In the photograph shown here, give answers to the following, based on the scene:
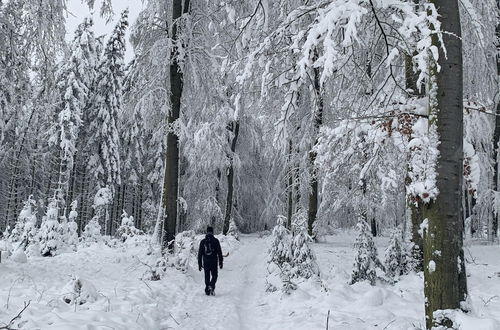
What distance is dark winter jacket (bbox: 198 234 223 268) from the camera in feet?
30.8

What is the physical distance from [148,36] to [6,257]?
295 inches

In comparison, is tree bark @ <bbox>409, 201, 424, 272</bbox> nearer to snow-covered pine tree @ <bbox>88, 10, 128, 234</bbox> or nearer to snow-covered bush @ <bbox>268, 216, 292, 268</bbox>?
snow-covered bush @ <bbox>268, 216, 292, 268</bbox>

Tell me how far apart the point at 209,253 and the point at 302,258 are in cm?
221

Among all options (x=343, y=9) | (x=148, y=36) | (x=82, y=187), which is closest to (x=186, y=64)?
(x=148, y=36)

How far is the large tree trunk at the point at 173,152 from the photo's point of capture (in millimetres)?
11914

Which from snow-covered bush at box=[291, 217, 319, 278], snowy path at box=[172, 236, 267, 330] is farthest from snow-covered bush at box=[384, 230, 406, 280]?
snowy path at box=[172, 236, 267, 330]

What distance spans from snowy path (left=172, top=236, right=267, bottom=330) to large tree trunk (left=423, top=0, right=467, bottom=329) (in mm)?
3412

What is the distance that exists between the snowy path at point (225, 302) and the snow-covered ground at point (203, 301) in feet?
0.06

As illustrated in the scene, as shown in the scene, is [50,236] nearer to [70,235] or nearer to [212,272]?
[70,235]

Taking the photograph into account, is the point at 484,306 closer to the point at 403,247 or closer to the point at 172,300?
the point at 403,247

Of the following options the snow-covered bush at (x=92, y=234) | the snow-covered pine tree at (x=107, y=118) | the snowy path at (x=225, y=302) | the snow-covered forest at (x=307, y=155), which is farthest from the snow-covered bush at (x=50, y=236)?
the snow-covered pine tree at (x=107, y=118)

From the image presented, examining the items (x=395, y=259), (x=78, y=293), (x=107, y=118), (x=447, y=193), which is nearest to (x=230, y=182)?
(x=107, y=118)

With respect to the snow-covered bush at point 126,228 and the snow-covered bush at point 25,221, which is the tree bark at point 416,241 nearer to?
the snow-covered bush at point 25,221

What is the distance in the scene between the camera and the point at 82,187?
30219mm
